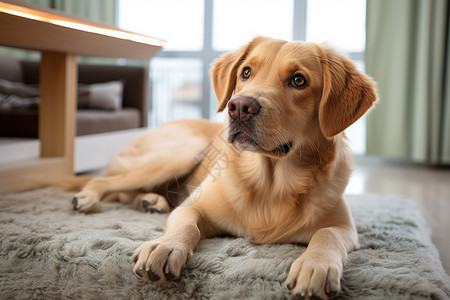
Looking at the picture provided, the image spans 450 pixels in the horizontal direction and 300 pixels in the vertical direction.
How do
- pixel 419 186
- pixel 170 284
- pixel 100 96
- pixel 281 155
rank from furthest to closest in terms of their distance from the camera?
pixel 100 96 → pixel 419 186 → pixel 281 155 → pixel 170 284

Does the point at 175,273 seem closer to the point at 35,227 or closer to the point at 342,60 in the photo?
the point at 35,227

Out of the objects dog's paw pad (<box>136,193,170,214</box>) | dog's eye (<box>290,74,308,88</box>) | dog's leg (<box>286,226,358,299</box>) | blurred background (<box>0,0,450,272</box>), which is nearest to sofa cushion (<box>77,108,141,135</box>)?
blurred background (<box>0,0,450,272</box>)

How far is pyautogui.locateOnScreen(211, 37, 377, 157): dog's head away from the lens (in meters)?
1.43

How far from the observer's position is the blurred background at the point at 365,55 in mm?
5129

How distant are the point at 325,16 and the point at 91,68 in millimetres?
3124

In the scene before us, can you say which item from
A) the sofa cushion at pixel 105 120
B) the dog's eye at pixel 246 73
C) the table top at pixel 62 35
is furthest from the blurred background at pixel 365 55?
the dog's eye at pixel 246 73

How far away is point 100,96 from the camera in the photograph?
4.59 m

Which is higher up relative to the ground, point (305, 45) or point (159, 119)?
point (305, 45)

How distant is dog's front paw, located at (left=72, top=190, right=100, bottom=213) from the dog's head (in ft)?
2.99

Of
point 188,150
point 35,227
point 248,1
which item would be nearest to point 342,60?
point 188,150

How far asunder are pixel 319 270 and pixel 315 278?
29mm

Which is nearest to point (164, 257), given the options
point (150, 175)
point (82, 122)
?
point (150, 175)

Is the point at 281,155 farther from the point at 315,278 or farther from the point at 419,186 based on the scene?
the point at 419,186

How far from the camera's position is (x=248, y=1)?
251 inches
